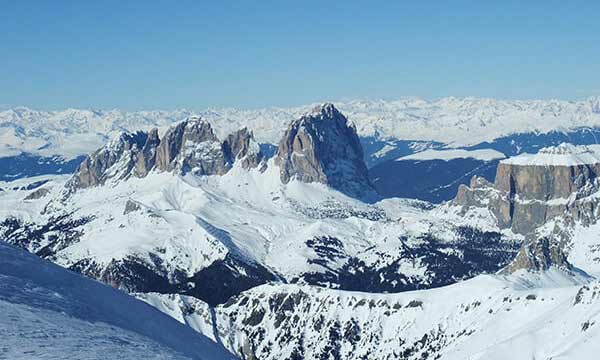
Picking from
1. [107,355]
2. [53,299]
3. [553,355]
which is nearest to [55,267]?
[53,299]

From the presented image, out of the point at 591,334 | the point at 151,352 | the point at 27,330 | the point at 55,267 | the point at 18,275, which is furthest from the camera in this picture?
the point at 591,334

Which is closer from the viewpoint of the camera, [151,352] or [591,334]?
[151,352]

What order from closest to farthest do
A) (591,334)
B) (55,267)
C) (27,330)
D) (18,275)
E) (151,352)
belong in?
(27,330) → (151,352) → (18,275) → (55,267) → (591,334)

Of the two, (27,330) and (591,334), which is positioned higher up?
(27,330)

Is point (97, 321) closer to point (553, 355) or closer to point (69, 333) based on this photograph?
point (69, 333)

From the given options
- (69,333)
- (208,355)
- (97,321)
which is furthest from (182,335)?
(69,333)

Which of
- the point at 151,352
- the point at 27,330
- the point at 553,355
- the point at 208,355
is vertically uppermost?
the point at 27,330
